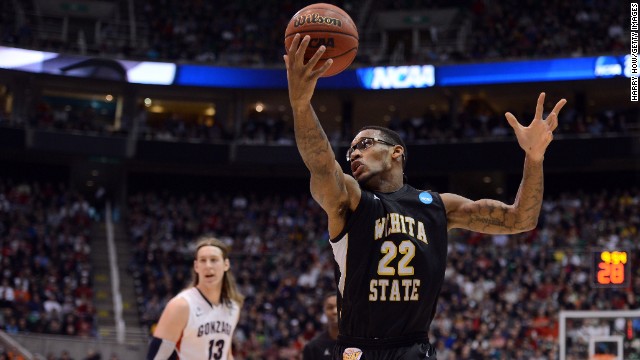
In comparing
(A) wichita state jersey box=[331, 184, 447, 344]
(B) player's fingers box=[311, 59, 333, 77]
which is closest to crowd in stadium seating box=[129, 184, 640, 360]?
(A) wichita state jersey box=[331, 184, 447, 344]

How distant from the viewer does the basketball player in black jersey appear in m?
4.59

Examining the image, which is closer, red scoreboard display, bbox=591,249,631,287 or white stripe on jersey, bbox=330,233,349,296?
white stripe on jersey, bbox=330,233,349,296

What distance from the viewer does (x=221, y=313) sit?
752 centimetres

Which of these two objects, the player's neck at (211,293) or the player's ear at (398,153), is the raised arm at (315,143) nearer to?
the player's ear at (398,153)

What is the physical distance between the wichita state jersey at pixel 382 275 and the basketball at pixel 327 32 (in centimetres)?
74

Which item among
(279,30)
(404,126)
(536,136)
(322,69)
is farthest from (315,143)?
(279,30)

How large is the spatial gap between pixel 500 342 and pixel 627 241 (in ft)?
18.9

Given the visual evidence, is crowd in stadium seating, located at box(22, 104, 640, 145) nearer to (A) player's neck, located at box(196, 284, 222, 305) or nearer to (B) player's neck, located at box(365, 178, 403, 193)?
(A) player's neck, located at box(196, 284, 222, 305)

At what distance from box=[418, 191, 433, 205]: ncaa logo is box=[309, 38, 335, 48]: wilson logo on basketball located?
94 centimetres

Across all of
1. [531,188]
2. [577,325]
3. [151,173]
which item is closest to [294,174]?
[151,173]

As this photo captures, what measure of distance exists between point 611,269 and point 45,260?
17.8 metres

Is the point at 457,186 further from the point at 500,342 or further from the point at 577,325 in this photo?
the point at 577,325

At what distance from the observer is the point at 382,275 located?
15.6 feet

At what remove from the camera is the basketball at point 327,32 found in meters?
4.85
